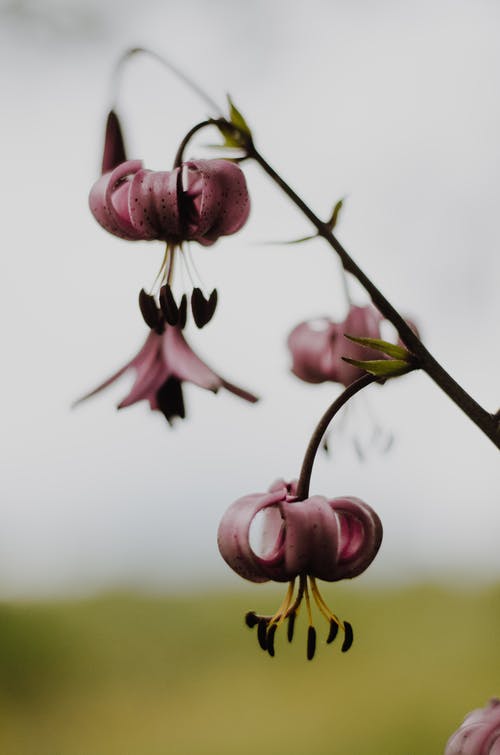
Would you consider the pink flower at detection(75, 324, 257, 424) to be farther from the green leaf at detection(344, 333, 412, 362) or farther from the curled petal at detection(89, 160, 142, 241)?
the green leaf at detection(344, 333, 412, 362)

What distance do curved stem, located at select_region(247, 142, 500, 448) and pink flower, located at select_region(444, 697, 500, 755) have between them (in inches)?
8.8

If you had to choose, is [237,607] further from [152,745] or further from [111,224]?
[111,224]

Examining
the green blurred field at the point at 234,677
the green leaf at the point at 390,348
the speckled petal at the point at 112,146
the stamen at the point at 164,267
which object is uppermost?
the speckled petal at the point at 112,146

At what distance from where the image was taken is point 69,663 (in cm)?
608

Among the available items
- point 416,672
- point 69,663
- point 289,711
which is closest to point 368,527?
point 289,711

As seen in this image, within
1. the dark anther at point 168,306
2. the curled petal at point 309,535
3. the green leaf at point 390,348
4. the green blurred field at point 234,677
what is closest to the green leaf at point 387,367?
the green leaf at point 390,348

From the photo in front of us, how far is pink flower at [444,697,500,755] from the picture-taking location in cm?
79

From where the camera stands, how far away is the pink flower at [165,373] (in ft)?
3.41

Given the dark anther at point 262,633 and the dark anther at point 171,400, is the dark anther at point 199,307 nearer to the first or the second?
the dark anther at point 171,400

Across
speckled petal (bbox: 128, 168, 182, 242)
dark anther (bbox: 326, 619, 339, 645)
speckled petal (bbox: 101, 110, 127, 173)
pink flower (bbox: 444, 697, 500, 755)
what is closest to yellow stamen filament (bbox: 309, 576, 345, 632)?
dark anther (bbox: 326, 619, 339, 645)

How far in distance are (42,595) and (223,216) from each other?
18.6ft

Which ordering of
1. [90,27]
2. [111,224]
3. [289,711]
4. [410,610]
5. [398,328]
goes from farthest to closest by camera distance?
[90,27] → [410,610] → [289,711] → [111,224] → [398,328]

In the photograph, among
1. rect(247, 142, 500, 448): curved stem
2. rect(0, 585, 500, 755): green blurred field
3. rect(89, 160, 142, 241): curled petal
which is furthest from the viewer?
rect(0, 585, 500, 755): green blurred field

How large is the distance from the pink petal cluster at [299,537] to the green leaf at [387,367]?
131 millimetres
